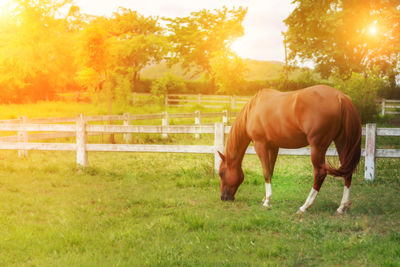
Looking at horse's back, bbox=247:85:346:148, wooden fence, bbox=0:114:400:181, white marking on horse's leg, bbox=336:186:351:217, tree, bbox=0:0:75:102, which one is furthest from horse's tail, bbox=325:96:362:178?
tree, bbox=0:0:75:102

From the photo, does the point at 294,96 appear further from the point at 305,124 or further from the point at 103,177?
the point at 103,177

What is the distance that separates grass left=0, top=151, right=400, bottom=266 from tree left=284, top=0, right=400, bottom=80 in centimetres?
2360

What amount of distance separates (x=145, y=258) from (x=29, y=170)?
5995mm

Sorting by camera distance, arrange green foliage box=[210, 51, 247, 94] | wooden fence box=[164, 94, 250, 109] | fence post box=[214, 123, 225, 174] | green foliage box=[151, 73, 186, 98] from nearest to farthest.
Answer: fence post box=[214, 123, 225, 174], green foliage box=[210, 51, 247, 94], wooden fence box=[164, 94, 250, 109], green foliage box=[151, 73, 186, 98]

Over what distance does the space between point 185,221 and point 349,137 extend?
2475 mm

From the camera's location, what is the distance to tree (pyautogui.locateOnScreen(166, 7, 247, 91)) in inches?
1738

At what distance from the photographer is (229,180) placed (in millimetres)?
6211

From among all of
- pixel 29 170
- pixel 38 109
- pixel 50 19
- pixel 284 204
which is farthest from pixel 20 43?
pixel 284 204

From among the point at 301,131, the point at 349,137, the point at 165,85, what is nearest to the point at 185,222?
the point at 301,131

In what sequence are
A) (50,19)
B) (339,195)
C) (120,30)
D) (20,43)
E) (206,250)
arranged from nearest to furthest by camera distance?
(206,250), (339,195), (20,43), (50,19), (120,30)

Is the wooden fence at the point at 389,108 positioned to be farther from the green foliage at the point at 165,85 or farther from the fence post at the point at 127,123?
the fence post at the point at 127,123

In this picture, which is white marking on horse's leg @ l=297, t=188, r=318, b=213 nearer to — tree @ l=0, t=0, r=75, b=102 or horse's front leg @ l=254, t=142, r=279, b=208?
horse's front leg @ l=254, t=142, r=279, b=208

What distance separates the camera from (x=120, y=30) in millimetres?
44156

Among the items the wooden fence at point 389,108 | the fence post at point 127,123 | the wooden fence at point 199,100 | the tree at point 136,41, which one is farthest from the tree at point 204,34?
the fence post at point 127,123
